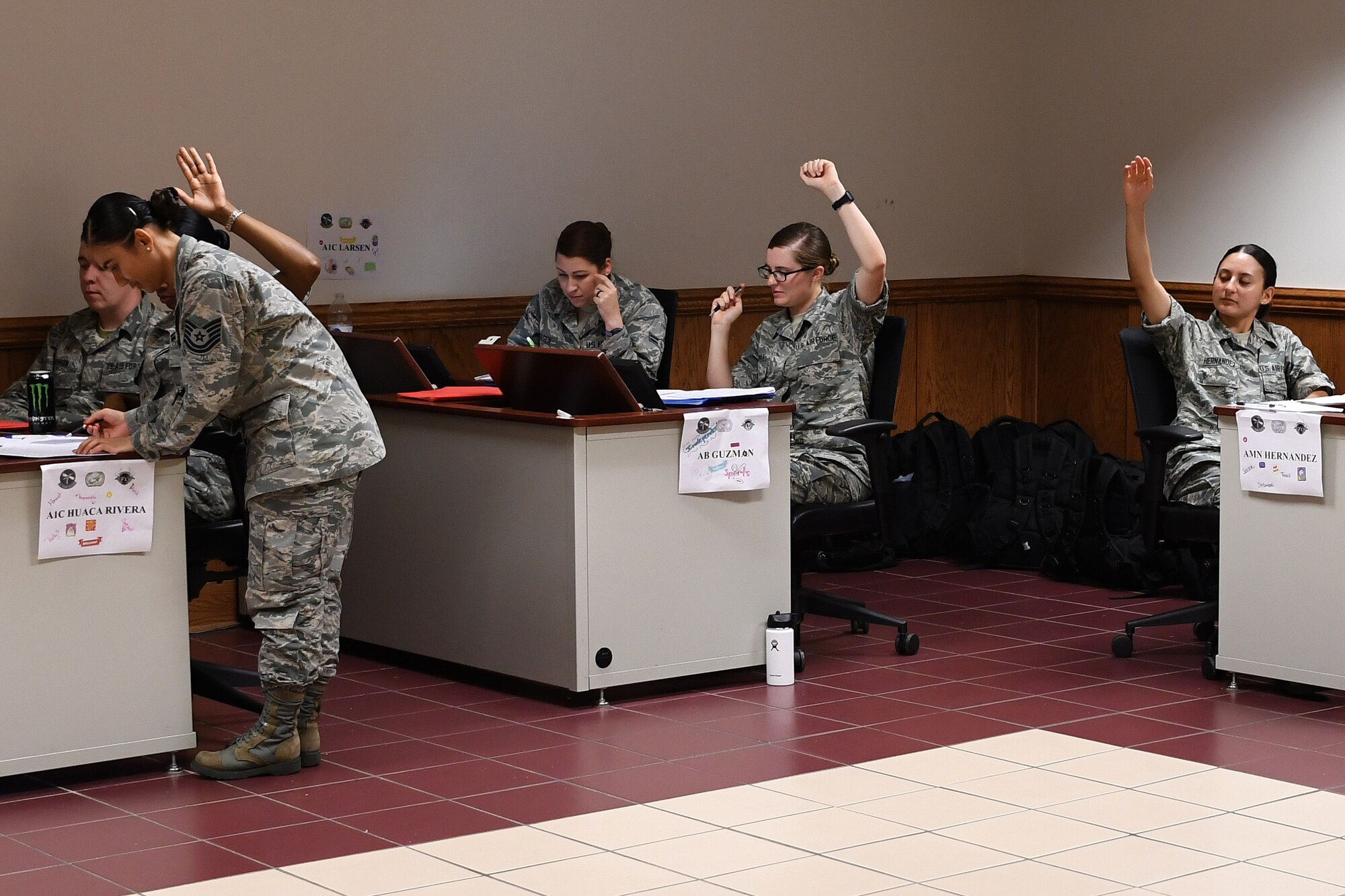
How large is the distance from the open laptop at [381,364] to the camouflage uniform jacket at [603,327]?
410 mm

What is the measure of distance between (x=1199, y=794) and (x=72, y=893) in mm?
2321

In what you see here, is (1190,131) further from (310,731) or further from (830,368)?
(310,731)

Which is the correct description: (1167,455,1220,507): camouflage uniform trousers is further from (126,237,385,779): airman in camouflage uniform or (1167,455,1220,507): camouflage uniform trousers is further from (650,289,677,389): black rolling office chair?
(126,237,385,779): airman in camouflage uniform

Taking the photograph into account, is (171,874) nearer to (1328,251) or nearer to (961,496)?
(961,496)

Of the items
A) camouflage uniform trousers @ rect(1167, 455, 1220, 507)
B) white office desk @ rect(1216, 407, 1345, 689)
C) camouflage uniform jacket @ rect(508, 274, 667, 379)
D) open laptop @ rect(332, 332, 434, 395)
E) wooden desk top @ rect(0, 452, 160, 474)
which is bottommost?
white office desk @ rect(1216, 407, 1345, 689)

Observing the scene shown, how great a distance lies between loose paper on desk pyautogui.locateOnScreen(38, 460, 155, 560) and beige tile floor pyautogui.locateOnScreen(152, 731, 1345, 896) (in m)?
0.95

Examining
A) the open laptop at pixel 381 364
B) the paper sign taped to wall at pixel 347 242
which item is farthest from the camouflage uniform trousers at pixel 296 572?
the paper sign taped to wall at pixel 347 242

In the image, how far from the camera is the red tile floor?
12.2ft

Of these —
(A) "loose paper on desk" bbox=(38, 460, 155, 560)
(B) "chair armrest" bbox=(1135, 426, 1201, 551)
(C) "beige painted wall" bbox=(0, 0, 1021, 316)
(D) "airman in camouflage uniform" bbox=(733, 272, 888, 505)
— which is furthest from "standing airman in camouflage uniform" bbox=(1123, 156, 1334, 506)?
(A) "loose paper on desk" bbox=(38, 460, 155, 560)

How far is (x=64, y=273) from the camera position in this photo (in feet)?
18.3

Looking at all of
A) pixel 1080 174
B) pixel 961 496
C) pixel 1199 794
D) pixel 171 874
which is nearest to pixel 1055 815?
pixel 1199 794

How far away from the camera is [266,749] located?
4168 millimetres

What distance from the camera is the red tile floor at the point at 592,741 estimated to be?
3732 millimetres

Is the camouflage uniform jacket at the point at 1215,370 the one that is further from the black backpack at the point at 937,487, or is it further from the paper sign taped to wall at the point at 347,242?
the paper sign taped to wall at the point at 347,242
